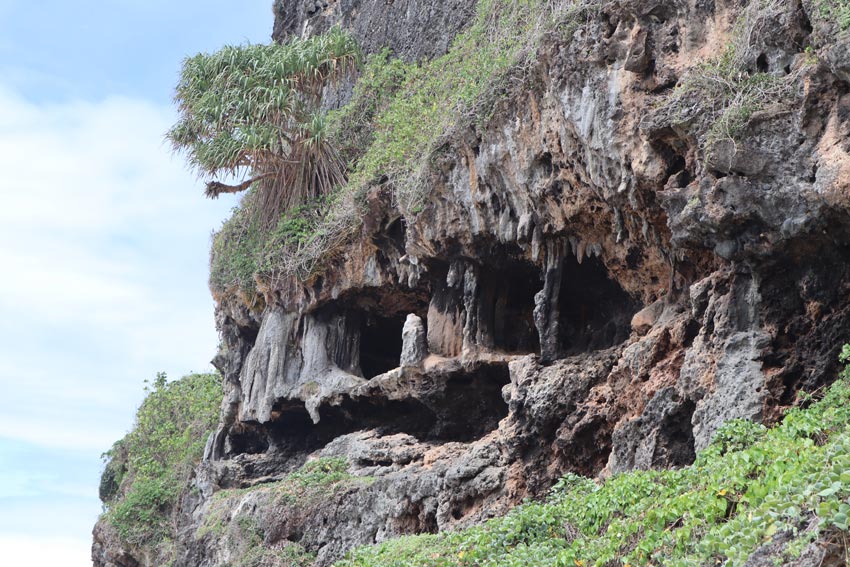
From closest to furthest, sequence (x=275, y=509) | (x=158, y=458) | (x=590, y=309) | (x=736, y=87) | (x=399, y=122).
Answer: (x=736, y=87)
(x=590, y=309)
(x=275, y=509)
(x=399, y=122)
(x=158, y=458)

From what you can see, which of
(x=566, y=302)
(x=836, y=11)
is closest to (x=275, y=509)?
(x=566, y=302)

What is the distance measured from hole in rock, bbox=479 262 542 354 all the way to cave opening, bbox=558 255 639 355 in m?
1.40

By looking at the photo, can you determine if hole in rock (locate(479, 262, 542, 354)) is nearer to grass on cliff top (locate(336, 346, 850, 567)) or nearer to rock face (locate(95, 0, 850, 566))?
rock face (locate(95, 0, 850, 566))

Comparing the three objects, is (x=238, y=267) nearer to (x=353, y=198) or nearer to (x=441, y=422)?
(x=353, y=198)

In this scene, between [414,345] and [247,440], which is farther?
[247,440]

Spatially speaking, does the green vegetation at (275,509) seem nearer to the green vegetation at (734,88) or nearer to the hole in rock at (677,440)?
the hole in rock at (677,440)

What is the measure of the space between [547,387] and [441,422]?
428 centimetres

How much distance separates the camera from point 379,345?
71.6 ft

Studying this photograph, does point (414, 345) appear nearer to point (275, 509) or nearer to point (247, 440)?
point (275, 509)

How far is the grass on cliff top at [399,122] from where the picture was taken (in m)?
15.1

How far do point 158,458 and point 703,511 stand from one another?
2281 centimetres

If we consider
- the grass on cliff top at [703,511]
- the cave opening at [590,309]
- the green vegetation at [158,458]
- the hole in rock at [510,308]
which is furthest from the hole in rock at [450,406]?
the green vegetation at [158,458]

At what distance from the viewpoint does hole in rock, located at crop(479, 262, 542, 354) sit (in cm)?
1666

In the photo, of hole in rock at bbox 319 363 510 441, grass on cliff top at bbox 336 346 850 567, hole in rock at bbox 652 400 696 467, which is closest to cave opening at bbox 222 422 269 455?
hole in rock at bbox 319 363 510 441
